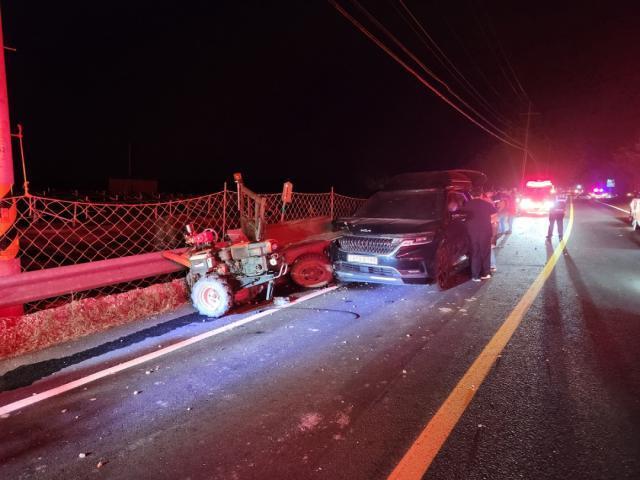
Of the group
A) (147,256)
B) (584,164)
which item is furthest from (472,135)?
(584,164)

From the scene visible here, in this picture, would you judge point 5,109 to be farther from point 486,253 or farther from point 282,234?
point 486,253

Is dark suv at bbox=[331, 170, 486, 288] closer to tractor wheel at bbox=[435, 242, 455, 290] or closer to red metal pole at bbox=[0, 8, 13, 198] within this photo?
tractor wheel at bbox=[435, 242, 455, 290]

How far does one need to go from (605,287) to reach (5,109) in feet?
29.5

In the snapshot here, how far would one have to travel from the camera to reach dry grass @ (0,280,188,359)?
494 cm

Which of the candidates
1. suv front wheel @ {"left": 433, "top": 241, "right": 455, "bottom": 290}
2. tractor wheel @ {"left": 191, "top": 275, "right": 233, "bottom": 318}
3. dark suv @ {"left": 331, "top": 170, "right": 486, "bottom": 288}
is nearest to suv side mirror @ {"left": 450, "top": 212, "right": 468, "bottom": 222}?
dark suv @ {"left": 331, "top": 170, "right": 486, "bottom": 288}

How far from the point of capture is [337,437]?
3.10m

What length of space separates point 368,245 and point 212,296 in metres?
2.50

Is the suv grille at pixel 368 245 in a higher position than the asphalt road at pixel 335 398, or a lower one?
higher

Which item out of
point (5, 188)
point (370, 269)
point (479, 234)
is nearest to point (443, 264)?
point (370, 269)

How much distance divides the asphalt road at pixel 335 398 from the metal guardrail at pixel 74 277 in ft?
2.25

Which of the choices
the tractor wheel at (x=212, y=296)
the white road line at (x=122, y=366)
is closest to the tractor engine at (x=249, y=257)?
the tractor wheel at (x=212, y=296)

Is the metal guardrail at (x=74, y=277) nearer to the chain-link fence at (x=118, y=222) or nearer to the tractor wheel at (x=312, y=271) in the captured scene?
the chain-link fence at (x=118, y=222)

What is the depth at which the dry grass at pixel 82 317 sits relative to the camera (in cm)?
494

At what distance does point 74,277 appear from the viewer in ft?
17.7
